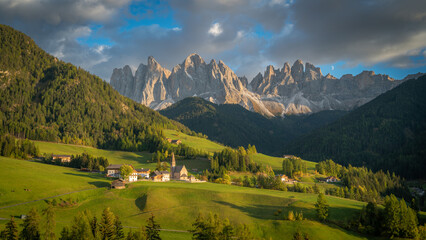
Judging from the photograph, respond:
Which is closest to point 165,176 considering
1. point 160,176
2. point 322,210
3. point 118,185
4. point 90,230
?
point 160,176

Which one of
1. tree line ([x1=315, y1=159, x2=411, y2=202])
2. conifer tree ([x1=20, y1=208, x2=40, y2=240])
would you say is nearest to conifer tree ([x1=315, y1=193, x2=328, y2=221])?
conifer tree ([x1=20, y1=208, x2=40, y2=240])

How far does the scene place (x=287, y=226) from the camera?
A: 2689 inches

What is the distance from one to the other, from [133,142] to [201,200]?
123 m

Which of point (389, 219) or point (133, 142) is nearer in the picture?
point (389, 219)

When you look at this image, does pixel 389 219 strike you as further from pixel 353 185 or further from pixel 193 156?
pixel 193 156

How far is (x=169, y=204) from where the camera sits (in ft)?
273

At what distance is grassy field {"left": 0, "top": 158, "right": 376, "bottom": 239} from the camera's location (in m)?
68.8

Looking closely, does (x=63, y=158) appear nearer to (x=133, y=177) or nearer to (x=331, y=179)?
(x=133, y=177)

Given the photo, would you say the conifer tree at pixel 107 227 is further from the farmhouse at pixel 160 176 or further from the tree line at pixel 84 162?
the tree line at pixel 84 162

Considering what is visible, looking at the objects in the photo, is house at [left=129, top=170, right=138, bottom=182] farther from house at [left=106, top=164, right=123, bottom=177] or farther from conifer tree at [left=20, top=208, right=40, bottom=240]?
conifer tree at [left=20, top=208, right=40, bottom=240]

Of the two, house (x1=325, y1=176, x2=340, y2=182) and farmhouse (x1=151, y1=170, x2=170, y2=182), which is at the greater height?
farmhouse (x1=151, y1=170, x2=170, y2=182)

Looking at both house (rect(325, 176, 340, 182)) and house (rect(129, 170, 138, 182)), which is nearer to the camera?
house (rect(129, 170, 138, 182))

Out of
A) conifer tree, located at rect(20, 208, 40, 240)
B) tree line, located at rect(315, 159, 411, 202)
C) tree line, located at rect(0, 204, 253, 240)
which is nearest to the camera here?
tree line, located at rect(0, 204, 253, 240)

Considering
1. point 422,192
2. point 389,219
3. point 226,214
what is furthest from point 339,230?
point 422,192
